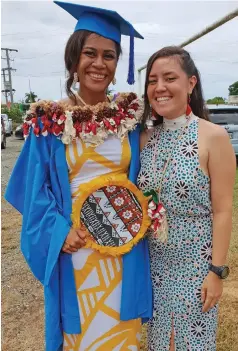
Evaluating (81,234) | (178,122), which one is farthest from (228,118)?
(81,234)

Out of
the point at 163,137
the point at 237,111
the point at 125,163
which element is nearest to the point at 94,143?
the point at 125,163

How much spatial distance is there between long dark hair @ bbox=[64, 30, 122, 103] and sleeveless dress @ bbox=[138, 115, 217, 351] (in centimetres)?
47

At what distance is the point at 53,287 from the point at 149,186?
61cm

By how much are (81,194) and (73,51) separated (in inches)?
25.1

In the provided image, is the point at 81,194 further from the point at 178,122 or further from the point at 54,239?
the point at 178,122

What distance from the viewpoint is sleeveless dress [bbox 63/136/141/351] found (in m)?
1.76

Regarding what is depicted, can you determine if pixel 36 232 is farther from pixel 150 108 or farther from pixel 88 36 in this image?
pixel 88 36

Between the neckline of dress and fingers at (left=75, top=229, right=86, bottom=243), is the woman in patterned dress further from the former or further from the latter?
fingers at (left=75, top=229, right=86, bottom=243)

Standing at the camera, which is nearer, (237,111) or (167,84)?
(167,84)

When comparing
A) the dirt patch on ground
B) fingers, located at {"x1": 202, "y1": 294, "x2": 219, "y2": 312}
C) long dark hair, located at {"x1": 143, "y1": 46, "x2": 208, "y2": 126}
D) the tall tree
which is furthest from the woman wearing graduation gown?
the tall tree

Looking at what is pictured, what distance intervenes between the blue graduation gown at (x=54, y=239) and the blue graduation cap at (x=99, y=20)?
0.46m

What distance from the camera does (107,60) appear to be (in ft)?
5.89

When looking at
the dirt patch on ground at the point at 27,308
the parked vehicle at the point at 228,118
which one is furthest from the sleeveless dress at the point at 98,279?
the parked vehicle at the point at 228,118

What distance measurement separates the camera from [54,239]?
1.69 metres
